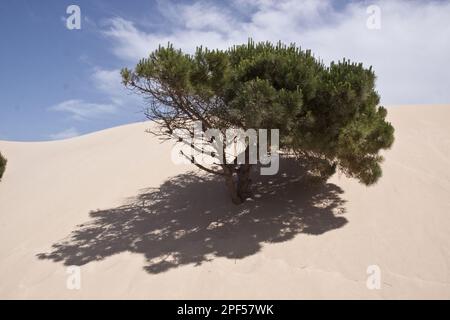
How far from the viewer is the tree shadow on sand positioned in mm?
8391

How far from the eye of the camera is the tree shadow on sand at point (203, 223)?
8.39 meters

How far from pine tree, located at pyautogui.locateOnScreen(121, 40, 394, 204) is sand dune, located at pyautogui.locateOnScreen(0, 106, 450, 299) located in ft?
5.04

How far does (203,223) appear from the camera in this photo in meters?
9.60

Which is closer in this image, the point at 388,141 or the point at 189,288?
the point at 189,288

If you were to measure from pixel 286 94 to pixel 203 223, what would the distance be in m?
4.05

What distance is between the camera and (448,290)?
20.7 feet

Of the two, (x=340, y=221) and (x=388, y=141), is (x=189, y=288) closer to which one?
(x=340, y=221)

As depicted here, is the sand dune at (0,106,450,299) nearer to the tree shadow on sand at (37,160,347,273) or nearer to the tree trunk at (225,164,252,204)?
the tree shadow on sand at (37,160,347,273)

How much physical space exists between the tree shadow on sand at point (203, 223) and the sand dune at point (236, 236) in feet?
0.10

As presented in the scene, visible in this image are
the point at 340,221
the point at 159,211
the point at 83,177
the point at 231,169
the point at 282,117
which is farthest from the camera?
the point at 83,177

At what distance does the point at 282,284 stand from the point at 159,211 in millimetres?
4943

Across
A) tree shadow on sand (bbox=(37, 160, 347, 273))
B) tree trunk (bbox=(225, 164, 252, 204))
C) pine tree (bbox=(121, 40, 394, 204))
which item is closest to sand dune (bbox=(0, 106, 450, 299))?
tree shadow on sand (bbox=(37, 160, 347, 273))
